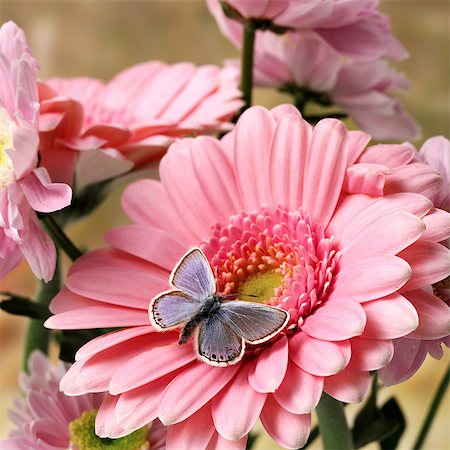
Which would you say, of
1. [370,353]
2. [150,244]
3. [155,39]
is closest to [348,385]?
[370,353]

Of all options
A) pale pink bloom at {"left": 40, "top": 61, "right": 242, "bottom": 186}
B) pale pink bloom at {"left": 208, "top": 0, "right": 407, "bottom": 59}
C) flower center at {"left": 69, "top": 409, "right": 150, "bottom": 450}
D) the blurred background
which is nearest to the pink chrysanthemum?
flower center at {"left": 69, "top": 409, "right": 150, "bottom": 450}

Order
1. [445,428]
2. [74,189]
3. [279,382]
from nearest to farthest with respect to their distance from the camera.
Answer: [279,382] < [74,189] < [445,428]

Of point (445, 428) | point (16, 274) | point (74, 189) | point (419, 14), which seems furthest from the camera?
point (419, 14)

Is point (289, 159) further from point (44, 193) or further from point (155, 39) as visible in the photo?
point (155, 39)

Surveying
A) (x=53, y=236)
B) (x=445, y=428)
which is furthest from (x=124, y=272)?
(x=445, y=428)

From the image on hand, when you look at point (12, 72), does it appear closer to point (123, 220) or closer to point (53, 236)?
point (53, 236)

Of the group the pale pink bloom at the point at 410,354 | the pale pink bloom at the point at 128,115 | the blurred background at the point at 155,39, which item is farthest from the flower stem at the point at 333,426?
the blurred background at the point at 155,39

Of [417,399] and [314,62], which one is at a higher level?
[314,62]

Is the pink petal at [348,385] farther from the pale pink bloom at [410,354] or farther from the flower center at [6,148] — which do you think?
the flower center at [6,148]
